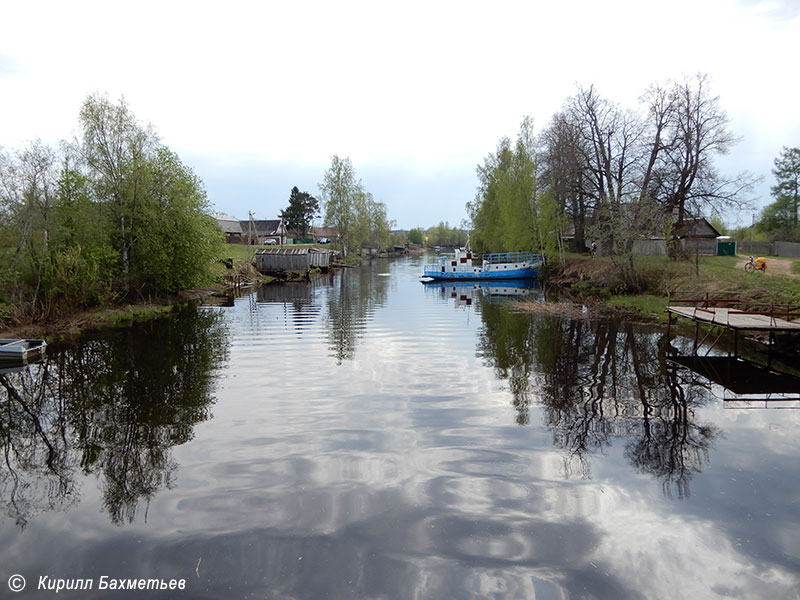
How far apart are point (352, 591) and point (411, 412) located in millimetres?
5567

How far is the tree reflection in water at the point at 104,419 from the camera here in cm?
771

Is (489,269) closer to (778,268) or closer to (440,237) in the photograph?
(778,268)

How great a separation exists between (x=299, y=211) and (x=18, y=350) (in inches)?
3343

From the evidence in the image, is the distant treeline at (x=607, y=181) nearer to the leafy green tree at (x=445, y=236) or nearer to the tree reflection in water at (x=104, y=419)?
the tree reflection in water at (x=104, y=419)

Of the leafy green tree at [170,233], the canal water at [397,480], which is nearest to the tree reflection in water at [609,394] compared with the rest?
the canal water at [397,480]

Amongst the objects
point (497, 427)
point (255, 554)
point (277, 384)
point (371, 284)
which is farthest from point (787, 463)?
point (371, 284)

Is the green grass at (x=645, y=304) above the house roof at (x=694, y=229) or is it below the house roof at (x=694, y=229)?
below

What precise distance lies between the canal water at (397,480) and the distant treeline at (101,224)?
7479 mm

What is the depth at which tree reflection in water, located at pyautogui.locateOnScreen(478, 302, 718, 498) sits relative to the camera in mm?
8594

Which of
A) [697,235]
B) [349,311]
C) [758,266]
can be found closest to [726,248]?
[697,235]

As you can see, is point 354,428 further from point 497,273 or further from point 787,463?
point 497,273

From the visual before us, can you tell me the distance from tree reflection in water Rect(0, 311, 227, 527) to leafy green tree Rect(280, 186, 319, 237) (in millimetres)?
81791

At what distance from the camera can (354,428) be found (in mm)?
9898

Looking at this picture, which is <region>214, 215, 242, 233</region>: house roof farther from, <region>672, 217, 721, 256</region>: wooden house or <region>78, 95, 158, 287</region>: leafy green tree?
<region>672, 217, 721, 256</region>: wooden house
